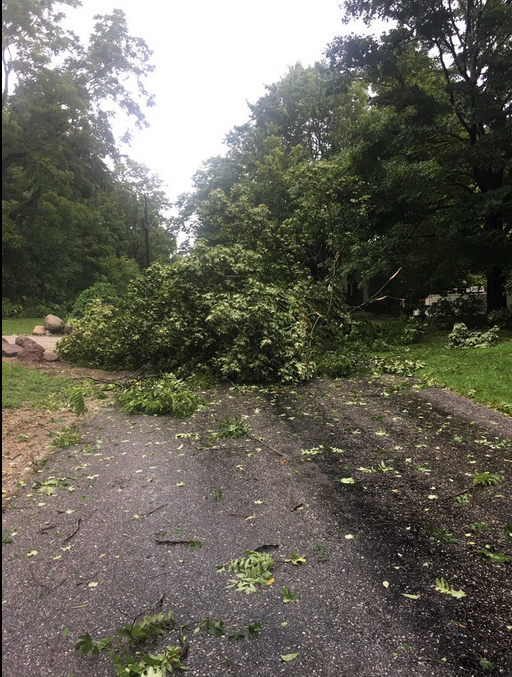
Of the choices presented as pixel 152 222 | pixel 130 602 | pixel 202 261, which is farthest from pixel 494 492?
pixel 202 261

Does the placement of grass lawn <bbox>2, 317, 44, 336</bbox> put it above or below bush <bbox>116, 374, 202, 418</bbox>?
above

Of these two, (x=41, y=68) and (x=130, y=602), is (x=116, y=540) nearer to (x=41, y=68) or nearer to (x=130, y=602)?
(x=130, y=602)

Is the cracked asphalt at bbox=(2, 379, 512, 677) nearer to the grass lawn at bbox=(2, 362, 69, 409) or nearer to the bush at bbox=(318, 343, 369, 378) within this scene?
the grass lawn at bbox=(2, 362, 69, 409)

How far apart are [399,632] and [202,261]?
7.64 metres

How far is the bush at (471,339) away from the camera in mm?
11069

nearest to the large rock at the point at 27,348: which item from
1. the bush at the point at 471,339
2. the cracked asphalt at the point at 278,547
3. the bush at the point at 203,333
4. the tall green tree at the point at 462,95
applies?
the cracked asphalt at the point at 278,547

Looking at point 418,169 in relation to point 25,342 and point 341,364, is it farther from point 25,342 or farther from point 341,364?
point 25,342

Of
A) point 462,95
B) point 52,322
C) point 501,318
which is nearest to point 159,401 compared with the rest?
point 52,322

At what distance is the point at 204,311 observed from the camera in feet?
28.6

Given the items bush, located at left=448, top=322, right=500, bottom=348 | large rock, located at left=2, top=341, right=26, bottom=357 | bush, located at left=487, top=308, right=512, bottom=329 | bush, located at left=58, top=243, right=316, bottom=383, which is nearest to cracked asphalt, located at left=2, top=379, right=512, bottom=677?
large rock, located at left=2, top=341, right=26, bottom=357

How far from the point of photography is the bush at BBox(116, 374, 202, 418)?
6062 millimetres

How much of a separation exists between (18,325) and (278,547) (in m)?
2.45

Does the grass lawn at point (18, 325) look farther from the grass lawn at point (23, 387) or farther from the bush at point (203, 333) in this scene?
the bush at point (203, 333)

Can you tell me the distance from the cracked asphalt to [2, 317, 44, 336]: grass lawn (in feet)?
1.51
